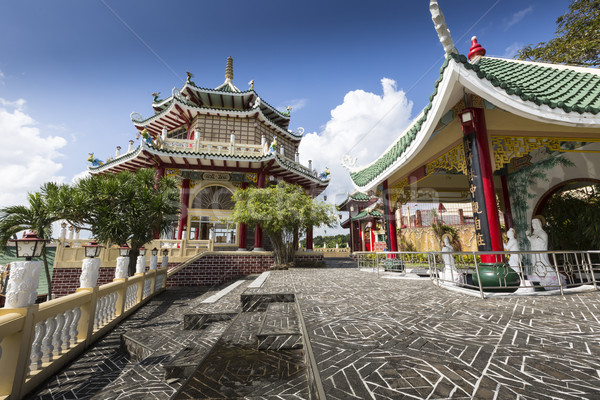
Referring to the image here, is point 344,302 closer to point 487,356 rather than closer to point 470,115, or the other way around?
point 487,356

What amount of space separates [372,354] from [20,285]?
4.08m

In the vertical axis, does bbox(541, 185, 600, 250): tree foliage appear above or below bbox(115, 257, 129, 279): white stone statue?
above

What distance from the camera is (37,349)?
344cm

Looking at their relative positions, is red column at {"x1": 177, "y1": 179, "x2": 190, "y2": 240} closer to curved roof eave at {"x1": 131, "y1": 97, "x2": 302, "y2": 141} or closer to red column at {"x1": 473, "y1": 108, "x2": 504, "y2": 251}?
curved roof eave at {"x1": 131, "y1": 97, "x2": 302, "y2": 141}

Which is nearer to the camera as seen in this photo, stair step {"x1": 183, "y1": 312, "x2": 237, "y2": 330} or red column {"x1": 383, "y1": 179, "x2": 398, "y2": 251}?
stair step {"x1": 183, "y1": 312, "x2": 237, "y2": 330}

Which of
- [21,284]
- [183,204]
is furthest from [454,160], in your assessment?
[183,204]

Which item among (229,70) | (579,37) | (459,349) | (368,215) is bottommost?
(459,349)

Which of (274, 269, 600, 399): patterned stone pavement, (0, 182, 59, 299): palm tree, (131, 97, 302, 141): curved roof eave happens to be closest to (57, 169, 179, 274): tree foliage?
(0, 182, 59, 299): palm tree

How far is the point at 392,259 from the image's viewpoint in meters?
9.30

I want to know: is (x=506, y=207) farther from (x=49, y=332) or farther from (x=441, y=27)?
(x=49, y=332)

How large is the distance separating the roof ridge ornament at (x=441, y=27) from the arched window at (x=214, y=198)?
13648mm

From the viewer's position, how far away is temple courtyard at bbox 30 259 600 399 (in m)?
1.70

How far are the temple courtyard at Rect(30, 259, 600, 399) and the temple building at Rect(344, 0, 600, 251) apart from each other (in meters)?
2.54

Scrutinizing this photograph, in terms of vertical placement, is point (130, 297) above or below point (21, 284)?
below
